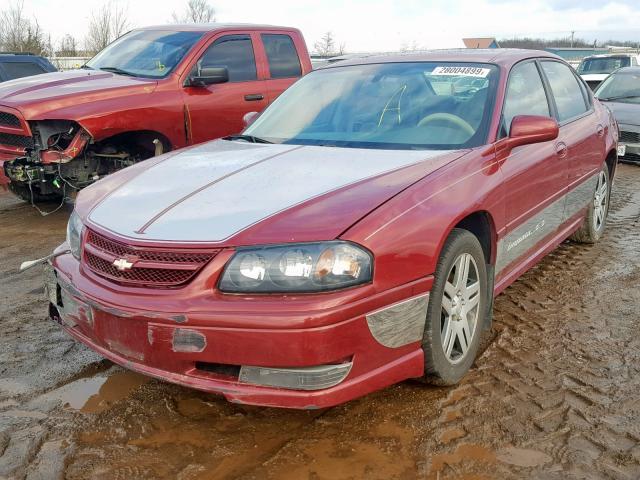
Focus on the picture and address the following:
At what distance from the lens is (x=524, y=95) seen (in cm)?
394

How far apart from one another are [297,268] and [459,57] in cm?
218

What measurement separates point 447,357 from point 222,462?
1.08 meters

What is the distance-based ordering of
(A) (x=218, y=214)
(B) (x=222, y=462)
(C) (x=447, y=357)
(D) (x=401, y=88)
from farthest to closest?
(D) (x=401, y=88), (C) (x=447, y=357), (A) (x=218, y=214), (B) (x=222, y=462)

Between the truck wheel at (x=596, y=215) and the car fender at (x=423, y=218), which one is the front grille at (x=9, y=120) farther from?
the truck wheel at (x=596, y=215)

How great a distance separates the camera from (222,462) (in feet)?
7.98

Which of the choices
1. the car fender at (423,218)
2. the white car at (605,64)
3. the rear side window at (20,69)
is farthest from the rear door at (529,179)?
the white car at (605,64)

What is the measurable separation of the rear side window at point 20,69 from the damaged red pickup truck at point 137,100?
12.3 ft

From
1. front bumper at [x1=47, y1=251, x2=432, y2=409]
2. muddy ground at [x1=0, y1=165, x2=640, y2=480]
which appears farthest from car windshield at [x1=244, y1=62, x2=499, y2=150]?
muddy ground at [x1=0, y1=165, x2=640, y2=480]

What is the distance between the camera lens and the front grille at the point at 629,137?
30.8ft

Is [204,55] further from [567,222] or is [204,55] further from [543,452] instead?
[543,452]

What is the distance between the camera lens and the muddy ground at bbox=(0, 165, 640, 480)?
7.90 ft

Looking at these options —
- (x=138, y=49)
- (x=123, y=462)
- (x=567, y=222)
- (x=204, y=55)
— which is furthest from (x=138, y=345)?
(x=138, y=49)

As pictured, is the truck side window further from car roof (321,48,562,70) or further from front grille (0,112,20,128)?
car roof (321,48,562,70)

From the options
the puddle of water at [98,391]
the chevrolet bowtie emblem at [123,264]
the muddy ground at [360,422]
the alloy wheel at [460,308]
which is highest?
the chevrolet bowtie emblem at [123,264]
